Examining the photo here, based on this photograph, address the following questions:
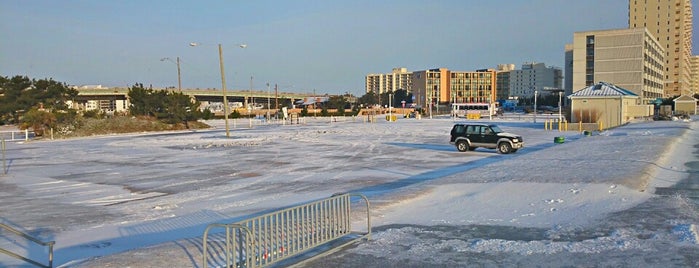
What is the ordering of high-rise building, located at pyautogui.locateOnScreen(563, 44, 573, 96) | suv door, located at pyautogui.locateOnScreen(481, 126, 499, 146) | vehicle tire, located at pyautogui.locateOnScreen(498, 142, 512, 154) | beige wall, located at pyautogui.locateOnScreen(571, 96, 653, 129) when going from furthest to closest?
1. high-rise building, located at pyautogui.locateOnScreen(563, 44, 573, 96)
2. beige wall, located at pyautogui.locateOnScreen(571, 96, 653, 129)
3. suv door, located at pyautogui.locateOnScreen(481, 126, 499, 146)
4. vehicle tire, located at pyautogui.locateOnScreen(498, 142, 512, 154)

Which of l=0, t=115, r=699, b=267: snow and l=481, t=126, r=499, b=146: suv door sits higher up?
l=481, t=126, r=499, b=146: suv door

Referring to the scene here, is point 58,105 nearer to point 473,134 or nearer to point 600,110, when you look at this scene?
point 473,134

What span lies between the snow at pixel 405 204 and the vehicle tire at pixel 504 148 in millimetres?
1469

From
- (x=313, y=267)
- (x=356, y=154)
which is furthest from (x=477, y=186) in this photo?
(x=356, y=154)

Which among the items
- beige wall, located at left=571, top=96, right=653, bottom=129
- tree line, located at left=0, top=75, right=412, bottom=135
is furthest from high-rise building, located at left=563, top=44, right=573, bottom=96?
tree line, located at left=0, top=75, right=412, bottom=135

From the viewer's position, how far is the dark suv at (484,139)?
95.5 ft

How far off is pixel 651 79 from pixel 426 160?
116430mm

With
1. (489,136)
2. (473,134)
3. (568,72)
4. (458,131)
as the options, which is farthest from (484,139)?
(568,72)

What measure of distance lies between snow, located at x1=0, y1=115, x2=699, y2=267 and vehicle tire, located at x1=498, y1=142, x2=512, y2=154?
1.47 meters

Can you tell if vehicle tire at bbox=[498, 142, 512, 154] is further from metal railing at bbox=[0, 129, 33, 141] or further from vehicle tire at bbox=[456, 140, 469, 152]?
metal railing at bbox=[0, 129, 33, 141]

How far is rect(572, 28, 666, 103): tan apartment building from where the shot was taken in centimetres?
11212

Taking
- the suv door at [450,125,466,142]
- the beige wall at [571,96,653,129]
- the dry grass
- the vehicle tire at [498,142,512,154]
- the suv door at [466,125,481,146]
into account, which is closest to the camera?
the vehicle tire at [498,142,512,154]

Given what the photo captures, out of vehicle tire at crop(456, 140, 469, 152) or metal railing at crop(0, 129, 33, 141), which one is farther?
metal railing at crop(0, 129, 33, 141)

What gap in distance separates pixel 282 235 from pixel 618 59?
120902 mm
